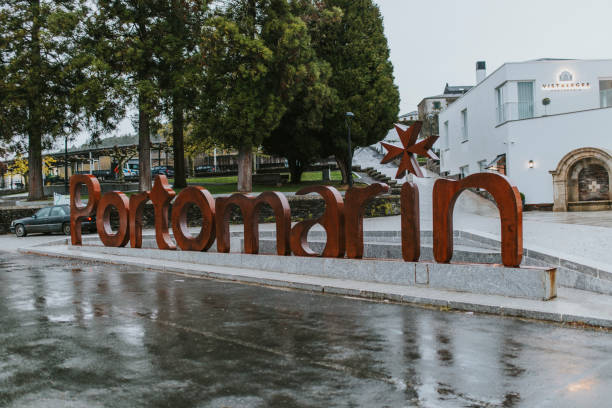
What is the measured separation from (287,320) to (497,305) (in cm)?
294

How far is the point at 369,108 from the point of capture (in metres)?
33.4

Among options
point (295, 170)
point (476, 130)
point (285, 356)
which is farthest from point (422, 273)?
point (295, 170)

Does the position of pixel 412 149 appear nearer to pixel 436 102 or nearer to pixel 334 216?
pixel 334 216

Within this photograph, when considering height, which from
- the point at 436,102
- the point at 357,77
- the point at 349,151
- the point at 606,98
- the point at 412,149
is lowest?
the point at 412,149

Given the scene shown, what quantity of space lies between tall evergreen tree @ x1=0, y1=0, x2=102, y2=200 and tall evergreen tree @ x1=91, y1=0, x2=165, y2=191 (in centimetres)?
119

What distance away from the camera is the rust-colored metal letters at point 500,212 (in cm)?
844

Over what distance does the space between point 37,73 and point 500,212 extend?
89.6 feet

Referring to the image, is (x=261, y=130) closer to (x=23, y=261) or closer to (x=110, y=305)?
(x=23, y=261)

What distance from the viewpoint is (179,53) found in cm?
2823

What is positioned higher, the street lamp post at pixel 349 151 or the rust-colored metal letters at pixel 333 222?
the street lamp post at pixel 349 151

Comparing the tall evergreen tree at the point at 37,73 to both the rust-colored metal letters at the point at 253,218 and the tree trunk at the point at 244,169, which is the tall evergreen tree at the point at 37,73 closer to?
the tree trunk at the point at 244,169

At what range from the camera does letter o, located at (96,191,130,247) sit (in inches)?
632

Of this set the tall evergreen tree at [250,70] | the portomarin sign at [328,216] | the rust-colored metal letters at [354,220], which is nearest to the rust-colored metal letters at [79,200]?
the portomarin sign at [328,216]

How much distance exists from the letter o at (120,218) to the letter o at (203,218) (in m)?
2.57
